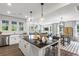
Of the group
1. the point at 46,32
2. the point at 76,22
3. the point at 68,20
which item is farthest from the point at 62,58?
the point at 68,20

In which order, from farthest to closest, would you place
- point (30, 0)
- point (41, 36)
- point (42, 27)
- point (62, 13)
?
point (62, 13)
point (41, 36)
point (42, 27)
point (30, 0)

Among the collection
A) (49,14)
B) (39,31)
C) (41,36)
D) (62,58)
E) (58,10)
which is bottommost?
(62,58)

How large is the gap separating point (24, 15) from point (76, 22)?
1.69 meters

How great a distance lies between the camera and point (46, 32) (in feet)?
5.67

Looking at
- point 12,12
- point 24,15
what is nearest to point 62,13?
point 24,15

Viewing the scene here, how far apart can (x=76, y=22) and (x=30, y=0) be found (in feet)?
3.52

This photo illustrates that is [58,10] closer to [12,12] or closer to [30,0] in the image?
[30,0]

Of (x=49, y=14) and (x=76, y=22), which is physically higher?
(x=49, y=14)

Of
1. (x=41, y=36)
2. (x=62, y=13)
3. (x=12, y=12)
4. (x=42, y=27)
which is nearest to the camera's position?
(x=42, y=27)

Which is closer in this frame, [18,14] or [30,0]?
[30,0]

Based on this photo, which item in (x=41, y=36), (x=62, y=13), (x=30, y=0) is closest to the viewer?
(x=30, y=0)

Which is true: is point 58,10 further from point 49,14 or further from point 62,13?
point 49,14

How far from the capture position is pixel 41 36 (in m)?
1.80

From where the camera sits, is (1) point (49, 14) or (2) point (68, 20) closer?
(1) point (49, 14)
